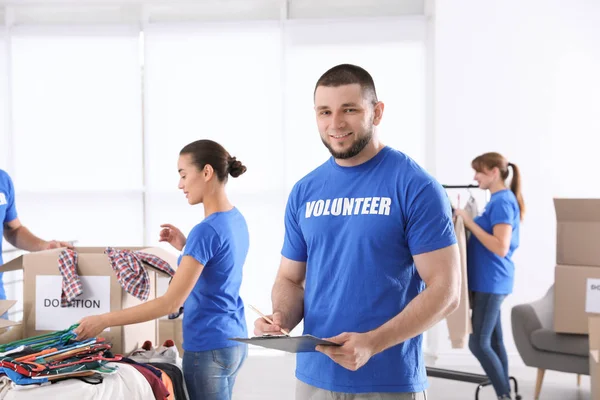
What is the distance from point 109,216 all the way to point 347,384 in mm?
4357

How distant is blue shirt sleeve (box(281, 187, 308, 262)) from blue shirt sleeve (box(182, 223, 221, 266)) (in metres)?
0.36

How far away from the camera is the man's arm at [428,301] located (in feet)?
4.67

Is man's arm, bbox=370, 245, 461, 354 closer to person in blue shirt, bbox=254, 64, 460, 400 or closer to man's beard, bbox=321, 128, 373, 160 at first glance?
person in blue shirt, bbox=254, 64, 460, 400

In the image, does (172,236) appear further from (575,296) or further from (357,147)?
(575,296)

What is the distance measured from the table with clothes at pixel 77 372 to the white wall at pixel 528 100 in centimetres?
343

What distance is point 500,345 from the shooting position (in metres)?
3.79

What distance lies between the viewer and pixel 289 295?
67.6 inches

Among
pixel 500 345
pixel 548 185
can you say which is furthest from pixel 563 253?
pixel 548 185

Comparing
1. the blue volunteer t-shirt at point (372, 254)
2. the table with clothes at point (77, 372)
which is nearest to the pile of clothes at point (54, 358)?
the table with clothes at point (77, 372)

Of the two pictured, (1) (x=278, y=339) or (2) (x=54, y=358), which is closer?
(1) (x=278, y=339)

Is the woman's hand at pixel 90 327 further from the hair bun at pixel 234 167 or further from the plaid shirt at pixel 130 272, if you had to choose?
the hair bun at pixel 234 167

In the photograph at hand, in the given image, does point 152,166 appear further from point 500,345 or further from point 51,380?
point 51,380

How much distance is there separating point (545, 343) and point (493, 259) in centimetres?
68

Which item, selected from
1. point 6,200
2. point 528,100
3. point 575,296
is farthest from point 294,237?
point 528,100
